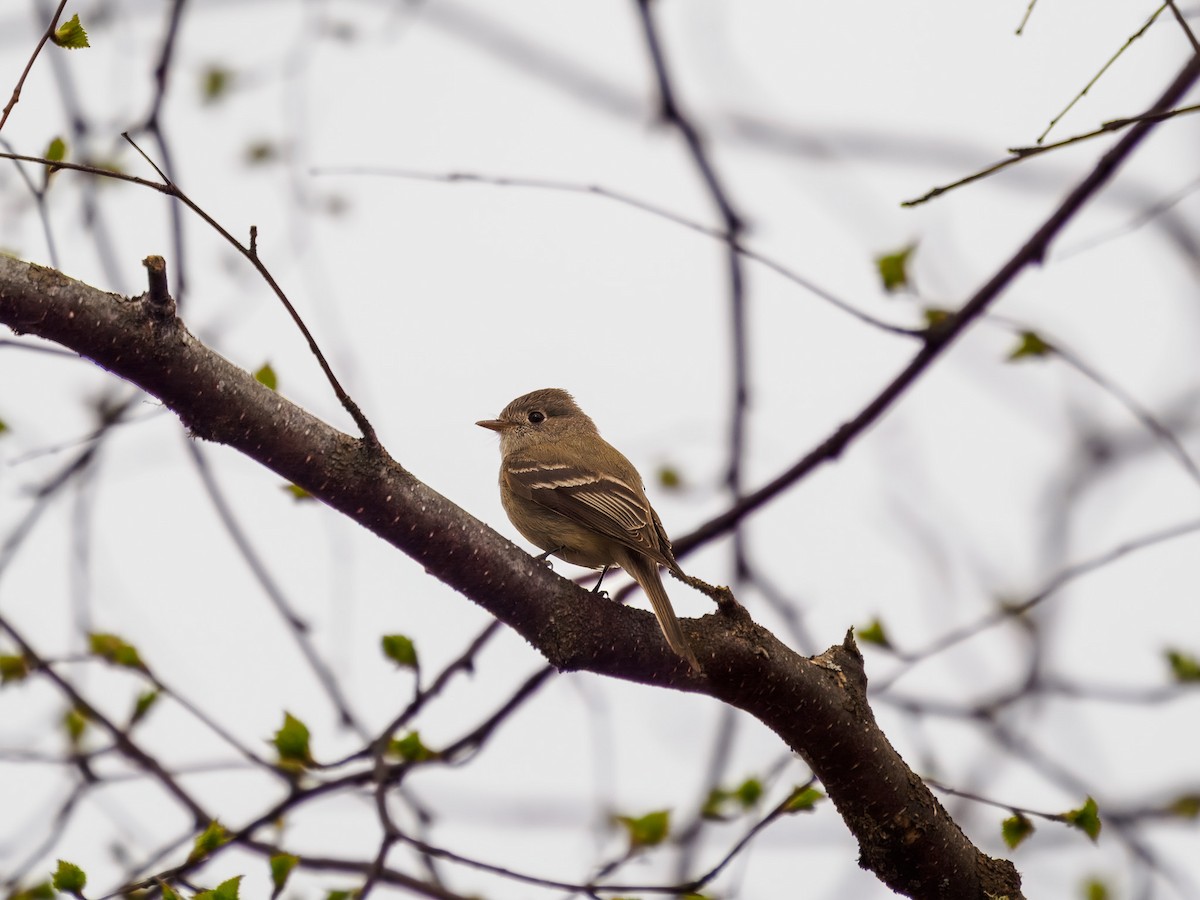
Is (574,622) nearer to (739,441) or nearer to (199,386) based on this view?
(199,386)

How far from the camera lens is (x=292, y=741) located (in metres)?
4.00

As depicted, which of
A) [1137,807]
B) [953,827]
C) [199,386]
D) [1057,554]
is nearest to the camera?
[199,386]

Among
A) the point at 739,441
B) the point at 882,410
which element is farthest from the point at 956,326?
the point at 739,441

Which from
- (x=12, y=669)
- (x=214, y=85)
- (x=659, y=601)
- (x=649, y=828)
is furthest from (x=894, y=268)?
(x=214, y=85)

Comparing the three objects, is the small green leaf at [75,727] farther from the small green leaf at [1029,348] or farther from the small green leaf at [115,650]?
the small green leaf at [1029,348]

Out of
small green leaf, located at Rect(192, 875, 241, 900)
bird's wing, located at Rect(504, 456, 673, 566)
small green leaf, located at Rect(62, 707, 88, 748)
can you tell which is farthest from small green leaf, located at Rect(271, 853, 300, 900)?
small green leaf, located at Rect(62, 707, 88, 748)

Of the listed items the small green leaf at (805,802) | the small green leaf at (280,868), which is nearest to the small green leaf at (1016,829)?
the small green leaf at (805,802)

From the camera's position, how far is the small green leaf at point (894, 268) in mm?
4914

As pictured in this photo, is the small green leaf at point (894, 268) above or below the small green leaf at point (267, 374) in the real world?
above

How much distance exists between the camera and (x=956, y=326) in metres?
4.78

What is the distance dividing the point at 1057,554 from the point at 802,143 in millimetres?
2385

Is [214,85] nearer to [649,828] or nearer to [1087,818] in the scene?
[649,828]

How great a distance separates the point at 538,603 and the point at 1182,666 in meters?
3.17

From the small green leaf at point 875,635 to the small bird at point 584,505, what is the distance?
757 millimetres
